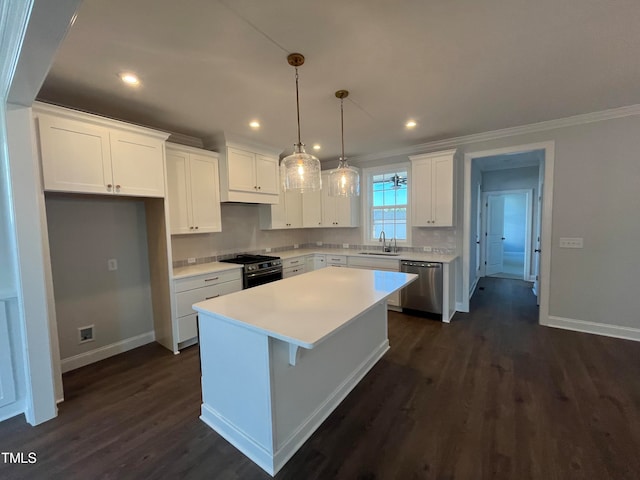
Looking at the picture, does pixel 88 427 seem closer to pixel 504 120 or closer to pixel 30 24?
pixel 30 24

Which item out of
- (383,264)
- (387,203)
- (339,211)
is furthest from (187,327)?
(387,203)

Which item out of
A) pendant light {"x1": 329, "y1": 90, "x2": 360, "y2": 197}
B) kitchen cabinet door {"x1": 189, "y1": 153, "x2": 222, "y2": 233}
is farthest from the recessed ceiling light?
pendant light {"x1": 329, "y1": 90, "x2": 360, "y2": 197}

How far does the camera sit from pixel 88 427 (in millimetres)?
1942

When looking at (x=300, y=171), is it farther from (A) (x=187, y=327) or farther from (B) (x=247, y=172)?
(A) (x=187, y=327)

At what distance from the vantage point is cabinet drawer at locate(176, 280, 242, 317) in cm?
297

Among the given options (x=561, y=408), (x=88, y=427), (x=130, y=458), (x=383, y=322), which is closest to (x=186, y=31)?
(x=130, y=458)

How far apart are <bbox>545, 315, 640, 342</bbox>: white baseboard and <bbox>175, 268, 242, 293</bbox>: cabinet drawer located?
4.12 m

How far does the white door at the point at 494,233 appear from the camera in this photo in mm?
6648

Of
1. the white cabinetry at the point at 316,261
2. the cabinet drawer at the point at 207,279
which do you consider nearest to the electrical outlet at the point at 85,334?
the cabinet drawer at the point at 207,279

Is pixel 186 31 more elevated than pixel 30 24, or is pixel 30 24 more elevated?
pixel 186 31

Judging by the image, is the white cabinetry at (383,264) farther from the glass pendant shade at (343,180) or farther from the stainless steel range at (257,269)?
the glass pendant shade at (343,180)

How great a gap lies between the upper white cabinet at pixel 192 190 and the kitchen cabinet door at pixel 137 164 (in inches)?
11.1

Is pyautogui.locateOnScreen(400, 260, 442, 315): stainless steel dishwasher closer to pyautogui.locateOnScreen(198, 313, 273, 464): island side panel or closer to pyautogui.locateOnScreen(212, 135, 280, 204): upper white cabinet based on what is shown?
pyautogui.locateOnScreen(212, 135, 280, 204): upper white cabinet

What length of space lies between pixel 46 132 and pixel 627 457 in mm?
4543
